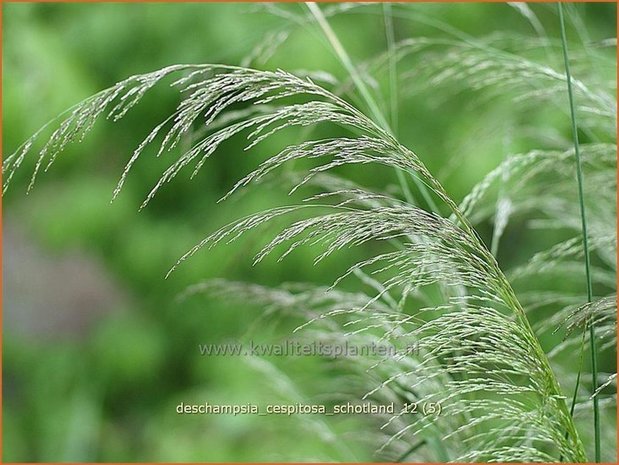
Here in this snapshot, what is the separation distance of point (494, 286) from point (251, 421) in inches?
76.5

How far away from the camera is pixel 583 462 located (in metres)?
0.65

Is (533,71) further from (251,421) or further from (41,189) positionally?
(41,189)

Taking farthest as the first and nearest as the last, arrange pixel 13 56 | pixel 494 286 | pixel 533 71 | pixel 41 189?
pixel 41 189
pixel 13 56
pixel 533 71
pixel 494 286

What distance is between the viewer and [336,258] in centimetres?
249

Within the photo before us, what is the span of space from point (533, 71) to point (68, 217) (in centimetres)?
190

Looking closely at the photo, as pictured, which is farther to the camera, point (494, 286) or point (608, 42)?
point (608, 42)

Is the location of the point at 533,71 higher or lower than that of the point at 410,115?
higher

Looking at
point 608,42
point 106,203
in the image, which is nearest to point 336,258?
point 106,203

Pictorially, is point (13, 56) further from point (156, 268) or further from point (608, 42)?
point (608, 42)

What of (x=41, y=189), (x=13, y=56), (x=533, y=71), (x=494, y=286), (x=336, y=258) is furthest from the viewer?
(x=41, y=189)

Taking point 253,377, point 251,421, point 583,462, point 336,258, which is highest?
point 583,462

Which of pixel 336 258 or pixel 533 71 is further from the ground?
pixel 533 71

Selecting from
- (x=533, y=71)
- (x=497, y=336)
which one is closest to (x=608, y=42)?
(x=533, y=71)

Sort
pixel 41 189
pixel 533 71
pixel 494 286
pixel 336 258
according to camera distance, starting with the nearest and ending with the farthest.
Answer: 1. pixel 494 286
2. pixel 533 71
3. pixel 336 258
4. pixel 41 189
